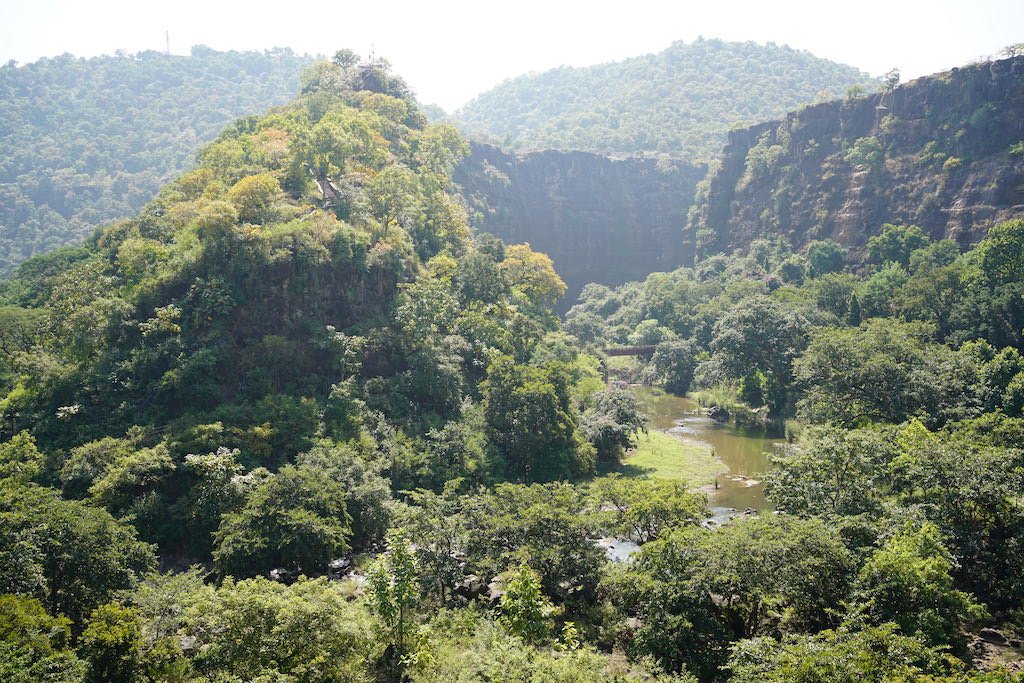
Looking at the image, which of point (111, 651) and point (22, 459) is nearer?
point (111, 651)

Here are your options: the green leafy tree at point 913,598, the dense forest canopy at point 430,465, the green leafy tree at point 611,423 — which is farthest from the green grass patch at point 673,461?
the green leafy tree at point 913,598

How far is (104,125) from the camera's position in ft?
409

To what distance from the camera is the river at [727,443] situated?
2969cm

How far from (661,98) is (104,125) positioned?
105 m

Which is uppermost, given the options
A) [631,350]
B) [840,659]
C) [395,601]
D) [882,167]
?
[882,167]

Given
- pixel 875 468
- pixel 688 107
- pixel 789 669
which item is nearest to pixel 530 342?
pixel 875 468

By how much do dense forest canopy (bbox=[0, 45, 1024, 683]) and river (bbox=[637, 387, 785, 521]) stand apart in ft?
5.58

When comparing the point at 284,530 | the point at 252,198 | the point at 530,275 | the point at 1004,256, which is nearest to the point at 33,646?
the point at 284,530

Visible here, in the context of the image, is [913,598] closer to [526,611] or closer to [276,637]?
[526,611]

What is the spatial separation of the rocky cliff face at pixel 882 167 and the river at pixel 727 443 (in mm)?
28618

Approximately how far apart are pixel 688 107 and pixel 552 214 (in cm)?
5373

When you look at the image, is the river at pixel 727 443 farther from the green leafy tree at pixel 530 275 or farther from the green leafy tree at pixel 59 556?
the green leafy tree at pixel 59 556

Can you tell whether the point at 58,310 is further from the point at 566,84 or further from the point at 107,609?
the point at 566,84

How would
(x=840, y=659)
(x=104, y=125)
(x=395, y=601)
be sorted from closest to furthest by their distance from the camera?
(x=840, y=659), (x=395, y=601), (x=104, y=125)
